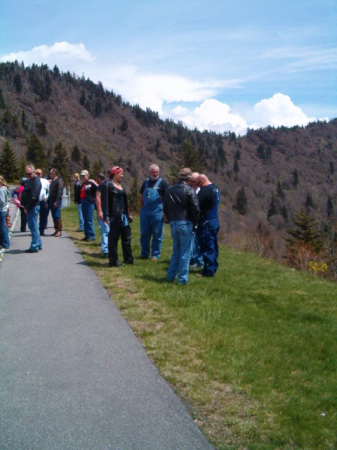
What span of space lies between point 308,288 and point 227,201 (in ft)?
493

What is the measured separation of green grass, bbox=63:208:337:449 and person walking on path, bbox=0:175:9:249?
3.33 meters

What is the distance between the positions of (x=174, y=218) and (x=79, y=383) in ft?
12.9

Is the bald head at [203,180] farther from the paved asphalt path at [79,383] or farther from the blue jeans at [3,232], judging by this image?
the blue jeans at [3,232]

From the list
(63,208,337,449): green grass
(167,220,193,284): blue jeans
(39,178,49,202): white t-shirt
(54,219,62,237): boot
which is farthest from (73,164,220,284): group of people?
(54,219,62,237): boot

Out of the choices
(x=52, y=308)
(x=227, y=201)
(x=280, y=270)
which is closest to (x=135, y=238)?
(x=280, y=270)

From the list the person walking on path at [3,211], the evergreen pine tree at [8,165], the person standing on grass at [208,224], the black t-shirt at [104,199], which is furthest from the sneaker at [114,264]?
the evergreen pine tree at [8,165]

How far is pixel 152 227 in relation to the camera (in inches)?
385

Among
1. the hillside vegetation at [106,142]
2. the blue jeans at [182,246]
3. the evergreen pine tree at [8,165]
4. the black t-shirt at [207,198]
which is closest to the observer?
the blue jeans at [182,246]

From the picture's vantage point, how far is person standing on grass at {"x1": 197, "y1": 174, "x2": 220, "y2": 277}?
27.2ft

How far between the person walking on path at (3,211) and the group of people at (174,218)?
91.2 inches

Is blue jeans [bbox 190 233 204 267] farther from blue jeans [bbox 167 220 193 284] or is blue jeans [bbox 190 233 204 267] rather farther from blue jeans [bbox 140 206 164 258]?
blue jeans [bbox 167 220 193 284]

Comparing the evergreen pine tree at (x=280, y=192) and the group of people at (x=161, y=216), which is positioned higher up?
the evergreen pine tree at (x=280, y=192)

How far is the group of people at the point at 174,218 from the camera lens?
7.60 m

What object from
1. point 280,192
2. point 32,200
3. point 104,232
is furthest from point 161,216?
point 280,192
